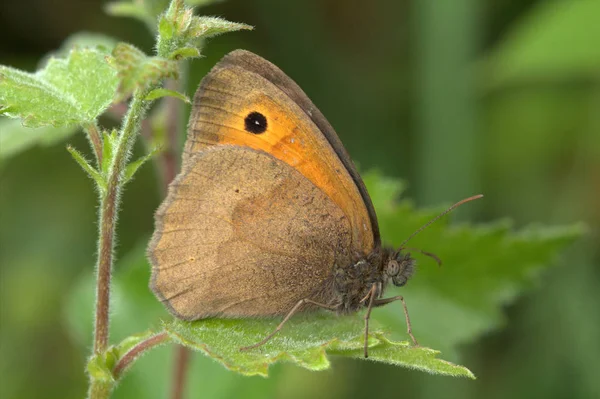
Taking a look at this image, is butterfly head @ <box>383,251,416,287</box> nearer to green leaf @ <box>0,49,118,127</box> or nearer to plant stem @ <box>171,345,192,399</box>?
plant stem @ <box>171,345,192,399</box>

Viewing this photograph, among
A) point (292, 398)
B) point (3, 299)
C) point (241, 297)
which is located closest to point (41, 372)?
point (3, 299)

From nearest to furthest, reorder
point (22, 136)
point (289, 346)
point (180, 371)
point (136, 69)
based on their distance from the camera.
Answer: point (136, 69)
point (289, 346)
point (22, 136)
point (180, 371)

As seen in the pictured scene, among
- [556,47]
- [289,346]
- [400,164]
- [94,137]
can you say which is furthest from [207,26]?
[400,164]

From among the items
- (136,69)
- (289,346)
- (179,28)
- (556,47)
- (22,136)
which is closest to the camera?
(136,69)

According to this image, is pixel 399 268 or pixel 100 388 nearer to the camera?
pixel 100 388

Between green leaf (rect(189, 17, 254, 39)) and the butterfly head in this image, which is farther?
the butterfly head

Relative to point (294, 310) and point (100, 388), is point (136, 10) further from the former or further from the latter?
point (100, 388)

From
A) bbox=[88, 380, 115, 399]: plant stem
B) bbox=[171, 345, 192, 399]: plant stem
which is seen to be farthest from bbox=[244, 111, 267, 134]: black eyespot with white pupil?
bbox=[171, 345, 192, 399]: plant stem
